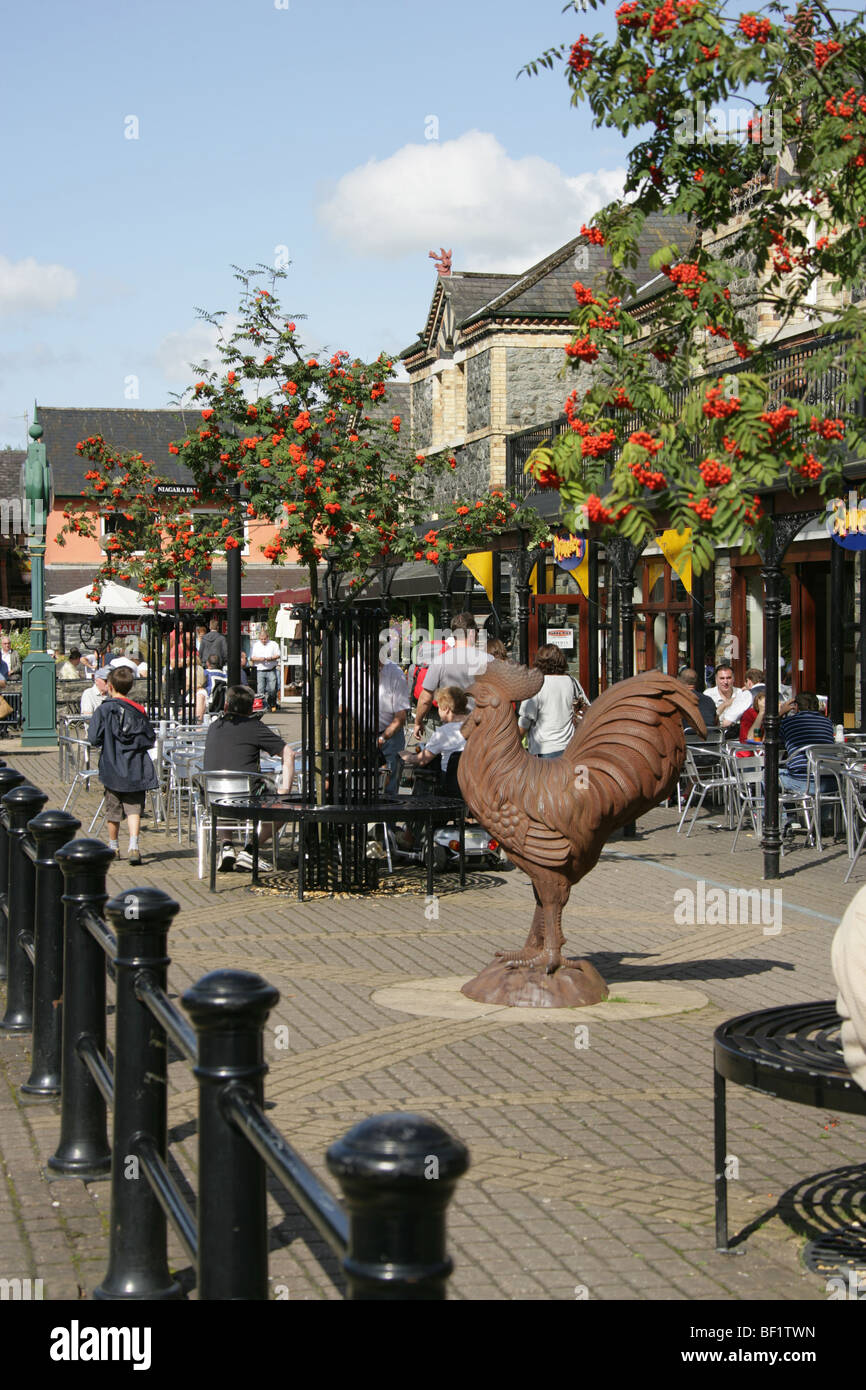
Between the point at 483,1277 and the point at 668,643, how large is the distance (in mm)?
19504

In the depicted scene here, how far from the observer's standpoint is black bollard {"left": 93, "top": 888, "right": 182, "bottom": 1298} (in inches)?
160

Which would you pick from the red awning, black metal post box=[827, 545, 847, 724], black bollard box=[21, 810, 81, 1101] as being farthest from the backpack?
black bollard box=[21, 810, 81, 1101]

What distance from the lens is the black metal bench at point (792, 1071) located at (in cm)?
415

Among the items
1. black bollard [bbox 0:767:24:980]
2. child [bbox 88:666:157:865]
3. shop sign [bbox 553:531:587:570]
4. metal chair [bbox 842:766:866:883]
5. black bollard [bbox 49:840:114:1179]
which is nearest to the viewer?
black bollard [bbox 49:840:114:1179]

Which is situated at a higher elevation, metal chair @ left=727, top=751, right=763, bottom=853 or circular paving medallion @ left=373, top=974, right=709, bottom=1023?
metal chair @ left=727, top=751, right=763, bottom=853

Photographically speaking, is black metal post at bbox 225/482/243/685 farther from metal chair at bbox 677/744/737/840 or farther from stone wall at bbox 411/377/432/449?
stone wall at bbox 411/377/432/449

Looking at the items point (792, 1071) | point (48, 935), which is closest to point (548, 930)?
point (48, 935)

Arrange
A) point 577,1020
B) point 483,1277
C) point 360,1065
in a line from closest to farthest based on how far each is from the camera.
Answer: point 483,1277
point 360,1065
point 577,1020

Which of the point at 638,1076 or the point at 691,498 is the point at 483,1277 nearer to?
the point at 638,1076

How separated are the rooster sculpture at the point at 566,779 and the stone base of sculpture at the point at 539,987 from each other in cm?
3

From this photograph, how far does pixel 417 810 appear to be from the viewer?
10.8 metres

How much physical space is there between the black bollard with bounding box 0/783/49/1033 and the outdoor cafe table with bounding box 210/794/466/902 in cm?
399

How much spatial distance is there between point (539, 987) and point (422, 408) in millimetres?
33077

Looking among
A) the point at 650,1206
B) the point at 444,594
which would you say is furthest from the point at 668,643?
the point at 650,1206
